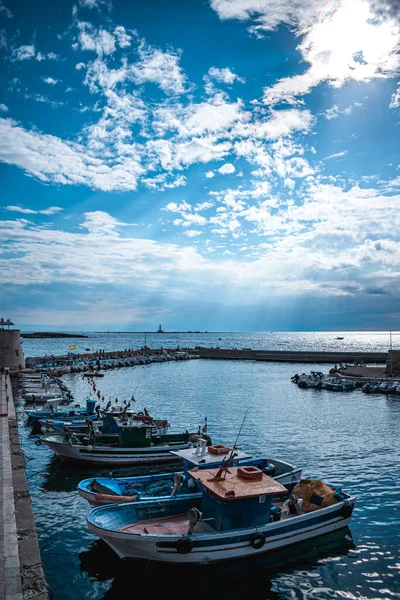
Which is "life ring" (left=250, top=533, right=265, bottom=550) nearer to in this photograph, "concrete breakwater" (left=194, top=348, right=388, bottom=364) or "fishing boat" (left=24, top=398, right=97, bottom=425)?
"fishing boat" (left=24, top=398, right=97, bottom=425)

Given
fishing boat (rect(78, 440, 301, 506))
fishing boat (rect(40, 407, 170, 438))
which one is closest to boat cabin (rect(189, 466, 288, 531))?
fishing boat (rect(78, 440, 301, 506))

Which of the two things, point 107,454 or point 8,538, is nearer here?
point 8,538

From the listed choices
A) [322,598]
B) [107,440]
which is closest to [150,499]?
[322,598]

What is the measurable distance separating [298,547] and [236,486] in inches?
151

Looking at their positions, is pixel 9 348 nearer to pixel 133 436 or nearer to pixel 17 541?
pixel 133 436

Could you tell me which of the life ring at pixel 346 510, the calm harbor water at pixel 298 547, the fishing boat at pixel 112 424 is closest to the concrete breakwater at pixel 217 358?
the calm harbor water at pixel 298 547

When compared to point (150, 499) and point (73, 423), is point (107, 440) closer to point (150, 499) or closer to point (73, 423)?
point (73, 423)

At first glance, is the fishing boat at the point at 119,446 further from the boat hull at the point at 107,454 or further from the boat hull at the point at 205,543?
the boat hull at the point at 205,543

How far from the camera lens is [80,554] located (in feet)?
45.1

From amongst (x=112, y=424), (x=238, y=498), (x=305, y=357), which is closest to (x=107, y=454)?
(x=112, y=424)

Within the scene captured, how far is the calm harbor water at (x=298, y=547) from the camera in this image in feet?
39.8

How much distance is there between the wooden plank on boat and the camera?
40.8 ft

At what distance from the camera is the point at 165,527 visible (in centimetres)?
1330

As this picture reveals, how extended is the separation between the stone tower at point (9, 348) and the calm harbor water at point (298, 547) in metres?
19.7
